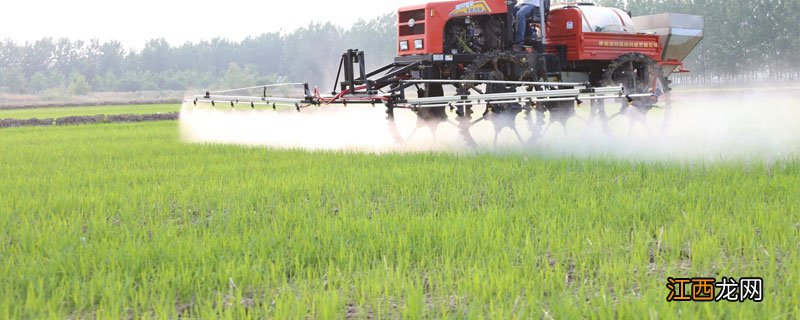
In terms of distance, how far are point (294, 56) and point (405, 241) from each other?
102476 millimetres

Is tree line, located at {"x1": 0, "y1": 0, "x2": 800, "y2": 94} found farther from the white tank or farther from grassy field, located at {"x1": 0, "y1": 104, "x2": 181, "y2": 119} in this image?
the white tank

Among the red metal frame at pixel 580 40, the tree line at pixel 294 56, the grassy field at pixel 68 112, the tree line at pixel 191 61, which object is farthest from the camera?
the tree line at pixel 191 61

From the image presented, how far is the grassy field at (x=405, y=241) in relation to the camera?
3629 millimetres

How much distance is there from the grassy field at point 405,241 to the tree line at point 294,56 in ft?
187

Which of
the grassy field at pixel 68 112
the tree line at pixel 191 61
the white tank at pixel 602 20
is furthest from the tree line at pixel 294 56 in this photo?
the white tank at pixel 602 20

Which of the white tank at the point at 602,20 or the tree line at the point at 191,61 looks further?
the tree line at the point at 191,61

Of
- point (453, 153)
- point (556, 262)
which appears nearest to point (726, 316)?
point (556, 262)

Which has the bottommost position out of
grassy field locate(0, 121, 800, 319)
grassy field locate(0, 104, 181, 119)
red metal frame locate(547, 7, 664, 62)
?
grassy field locate(0, 104, 181, 119)

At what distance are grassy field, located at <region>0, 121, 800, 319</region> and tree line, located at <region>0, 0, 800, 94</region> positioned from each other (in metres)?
57.0

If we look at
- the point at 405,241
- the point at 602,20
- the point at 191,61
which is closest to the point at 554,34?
the point at 602,20

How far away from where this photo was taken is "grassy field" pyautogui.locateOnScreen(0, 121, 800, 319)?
3629 mm

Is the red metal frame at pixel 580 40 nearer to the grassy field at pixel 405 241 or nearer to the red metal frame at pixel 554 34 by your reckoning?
the red metal frame at pixel 554 34

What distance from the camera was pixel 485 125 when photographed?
44.7 feet

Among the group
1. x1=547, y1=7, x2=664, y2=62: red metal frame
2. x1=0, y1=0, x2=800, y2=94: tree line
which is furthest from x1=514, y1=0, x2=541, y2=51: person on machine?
x1=0, y1=0, x2=800, y2=94: tree line
